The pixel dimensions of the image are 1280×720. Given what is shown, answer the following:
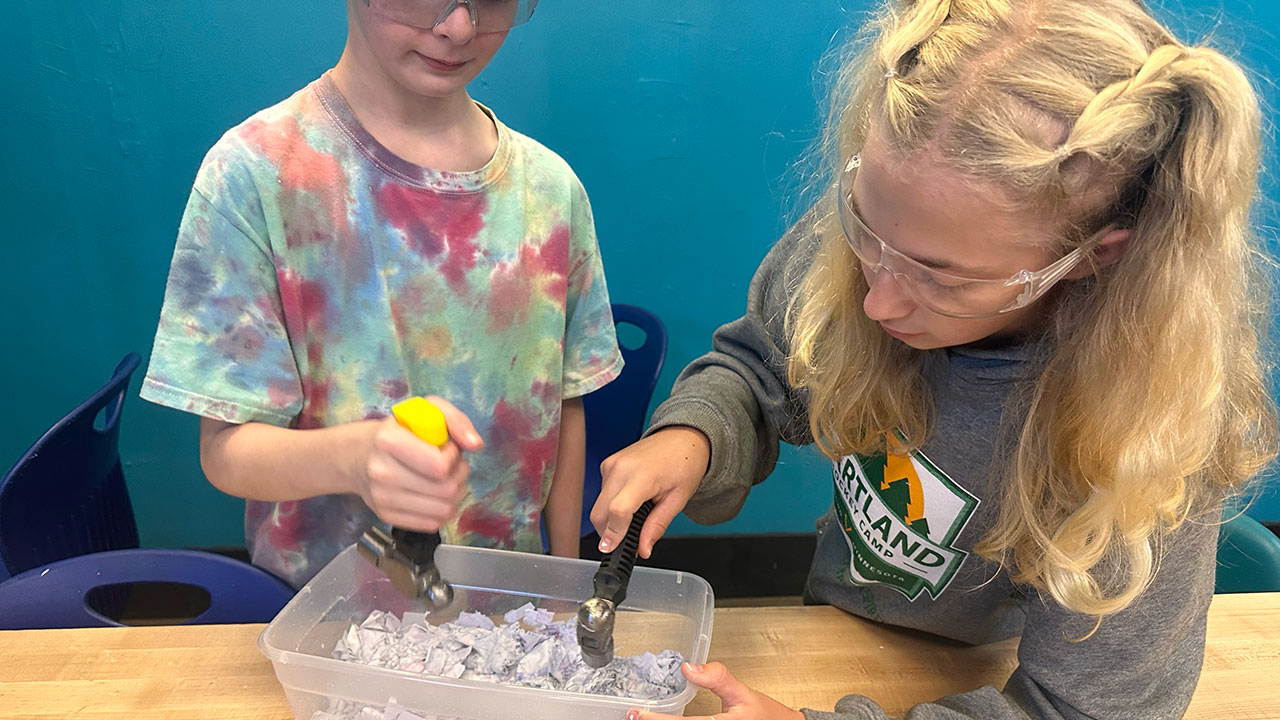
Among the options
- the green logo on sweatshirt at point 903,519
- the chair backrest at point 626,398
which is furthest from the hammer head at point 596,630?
the chair backrest at point 626,398

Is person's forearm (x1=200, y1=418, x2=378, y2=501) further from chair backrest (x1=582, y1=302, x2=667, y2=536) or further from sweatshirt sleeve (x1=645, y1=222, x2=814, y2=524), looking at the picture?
chair backrest (x1=582, y1=302, x2=667, y2=536)

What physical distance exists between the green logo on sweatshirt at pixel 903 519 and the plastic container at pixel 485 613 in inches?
8.1

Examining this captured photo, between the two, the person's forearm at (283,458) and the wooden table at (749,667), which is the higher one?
the person's forearm at (283,458)

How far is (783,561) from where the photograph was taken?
6.79 feet

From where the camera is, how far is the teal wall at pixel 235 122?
1503mm

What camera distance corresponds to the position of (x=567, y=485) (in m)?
1.17

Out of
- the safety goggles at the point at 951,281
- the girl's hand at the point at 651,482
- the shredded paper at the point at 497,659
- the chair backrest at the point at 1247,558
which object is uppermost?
the safety goggles at the point at 951,281

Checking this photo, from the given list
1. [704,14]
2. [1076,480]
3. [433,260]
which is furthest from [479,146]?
[704,14]

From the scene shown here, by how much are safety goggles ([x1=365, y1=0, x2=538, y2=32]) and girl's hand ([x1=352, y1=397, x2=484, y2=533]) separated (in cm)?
38

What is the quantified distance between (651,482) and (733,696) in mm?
218

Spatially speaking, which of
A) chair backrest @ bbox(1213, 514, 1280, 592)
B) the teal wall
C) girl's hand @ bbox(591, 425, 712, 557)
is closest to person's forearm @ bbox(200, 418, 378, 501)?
girl's hand @ bbox(591, 425, 712, 557)

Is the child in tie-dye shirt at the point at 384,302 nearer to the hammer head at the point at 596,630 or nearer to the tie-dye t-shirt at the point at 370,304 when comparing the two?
the tie-dye t-shirt at the point at 370,304

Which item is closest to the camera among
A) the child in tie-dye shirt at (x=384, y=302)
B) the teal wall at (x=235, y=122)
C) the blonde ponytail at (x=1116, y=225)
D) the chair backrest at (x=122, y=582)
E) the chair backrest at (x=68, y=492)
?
the blonde ponytail at (x=1116, y=225)

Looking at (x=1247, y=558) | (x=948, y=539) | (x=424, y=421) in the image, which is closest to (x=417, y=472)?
(x=424, y=421)
